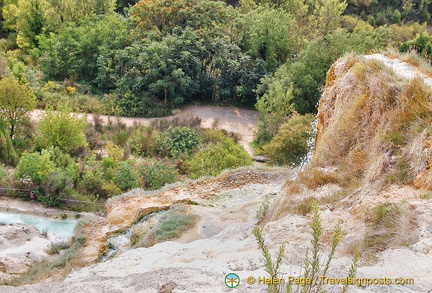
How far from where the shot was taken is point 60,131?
62.3ft

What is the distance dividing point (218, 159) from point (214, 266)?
12.9 metres

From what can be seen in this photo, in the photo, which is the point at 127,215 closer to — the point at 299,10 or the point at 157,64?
the point at 157,64

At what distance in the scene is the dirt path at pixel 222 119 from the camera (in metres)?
23.4

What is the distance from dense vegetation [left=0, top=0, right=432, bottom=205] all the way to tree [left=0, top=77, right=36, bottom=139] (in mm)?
47

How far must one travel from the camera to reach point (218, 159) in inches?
722

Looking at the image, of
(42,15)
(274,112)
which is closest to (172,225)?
(274,112)

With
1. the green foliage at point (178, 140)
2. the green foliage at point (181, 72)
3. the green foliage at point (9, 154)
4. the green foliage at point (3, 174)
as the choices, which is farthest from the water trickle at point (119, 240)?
the green foliage at point (181, 72)

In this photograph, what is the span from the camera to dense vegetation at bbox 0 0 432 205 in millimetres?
18297

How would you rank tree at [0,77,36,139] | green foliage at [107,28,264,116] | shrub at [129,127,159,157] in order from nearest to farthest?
1. tree at [0,77,36,139]
2. shrub at [129,127,159,157]
3. green foliage at [107,28,264,116]

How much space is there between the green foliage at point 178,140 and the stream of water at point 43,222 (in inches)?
254

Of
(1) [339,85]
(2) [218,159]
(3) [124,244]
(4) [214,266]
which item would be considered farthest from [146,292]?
(2) [218,159]

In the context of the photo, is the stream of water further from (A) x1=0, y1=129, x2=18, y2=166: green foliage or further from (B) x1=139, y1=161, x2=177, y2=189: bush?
(A) x1=0, y1=129, x2=18, y2=166: green foliage

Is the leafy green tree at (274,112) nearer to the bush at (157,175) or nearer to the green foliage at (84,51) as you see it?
the bush at (157,175)

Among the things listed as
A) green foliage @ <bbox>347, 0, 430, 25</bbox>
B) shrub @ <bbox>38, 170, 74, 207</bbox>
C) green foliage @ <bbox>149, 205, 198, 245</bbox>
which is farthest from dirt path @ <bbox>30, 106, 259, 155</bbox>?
green foliage @ <bbox>347, 0, 430, 25</bbox>
